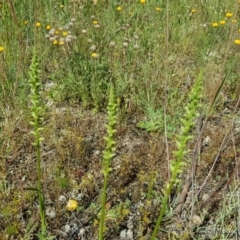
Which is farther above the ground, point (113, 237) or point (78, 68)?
point (78, 68)

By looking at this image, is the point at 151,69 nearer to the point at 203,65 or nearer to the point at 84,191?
the point at 203,65

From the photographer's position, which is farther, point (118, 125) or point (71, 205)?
point (118, 125)

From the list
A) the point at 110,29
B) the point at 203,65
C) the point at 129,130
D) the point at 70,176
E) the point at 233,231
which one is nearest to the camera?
the point at 233,231

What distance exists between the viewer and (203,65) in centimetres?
341

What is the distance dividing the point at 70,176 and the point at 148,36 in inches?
77.2

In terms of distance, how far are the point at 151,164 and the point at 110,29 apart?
1778 millimetres

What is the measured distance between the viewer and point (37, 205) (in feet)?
7.07

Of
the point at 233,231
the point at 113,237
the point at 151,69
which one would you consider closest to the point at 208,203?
the point at 233,231

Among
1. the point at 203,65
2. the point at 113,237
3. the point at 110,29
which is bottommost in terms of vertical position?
the point at 113,237

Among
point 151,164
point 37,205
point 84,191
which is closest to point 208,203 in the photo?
point 151,164

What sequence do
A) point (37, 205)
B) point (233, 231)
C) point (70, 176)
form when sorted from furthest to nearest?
1. point (70, 176)
2. point (37, 205)
3. point (233, 231)

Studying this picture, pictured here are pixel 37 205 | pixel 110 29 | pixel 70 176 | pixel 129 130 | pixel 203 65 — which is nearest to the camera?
pixel 37 205

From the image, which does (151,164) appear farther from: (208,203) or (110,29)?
(110,29)

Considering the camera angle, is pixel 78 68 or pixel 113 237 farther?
pixel 78 68
